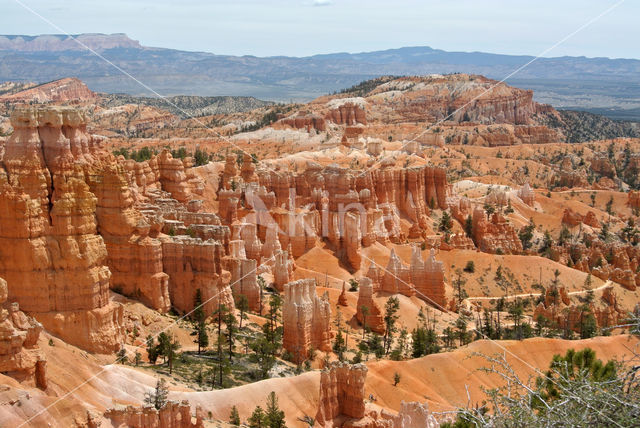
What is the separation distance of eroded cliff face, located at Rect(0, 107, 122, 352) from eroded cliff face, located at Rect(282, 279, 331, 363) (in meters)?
8.56

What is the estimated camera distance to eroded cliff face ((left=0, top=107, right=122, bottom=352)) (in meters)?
24.7

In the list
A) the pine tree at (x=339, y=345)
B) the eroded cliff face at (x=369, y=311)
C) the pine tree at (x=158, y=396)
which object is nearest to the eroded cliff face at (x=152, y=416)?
the pine tree at (x=158, y=396)

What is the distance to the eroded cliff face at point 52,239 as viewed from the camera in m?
24.7

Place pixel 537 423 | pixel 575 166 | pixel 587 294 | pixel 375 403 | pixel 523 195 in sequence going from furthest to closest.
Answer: pixel 575 166
pixel 523 195
pixel 587 294
pixel 375 403
pixel 537 423

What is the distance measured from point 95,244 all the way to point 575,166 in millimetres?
94697

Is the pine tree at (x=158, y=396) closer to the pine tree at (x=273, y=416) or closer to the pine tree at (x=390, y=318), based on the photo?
the pine tree at (x=273, y=416)

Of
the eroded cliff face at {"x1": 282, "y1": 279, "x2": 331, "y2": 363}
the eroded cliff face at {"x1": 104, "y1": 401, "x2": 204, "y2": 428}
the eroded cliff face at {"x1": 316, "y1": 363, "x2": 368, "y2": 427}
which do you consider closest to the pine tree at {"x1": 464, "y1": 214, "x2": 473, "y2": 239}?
the eroded cliff face at {"x1": 282, "y1": 279, "x2": 331, "y2": 363}

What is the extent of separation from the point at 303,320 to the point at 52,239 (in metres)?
11.6

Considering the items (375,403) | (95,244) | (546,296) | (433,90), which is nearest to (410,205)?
Answer: (546,296)

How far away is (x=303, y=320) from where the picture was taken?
32531mm

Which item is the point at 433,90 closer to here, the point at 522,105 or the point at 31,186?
the point at 522,105

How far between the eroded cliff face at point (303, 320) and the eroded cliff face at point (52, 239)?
8.56 meters

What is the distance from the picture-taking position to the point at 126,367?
80.3 ft
